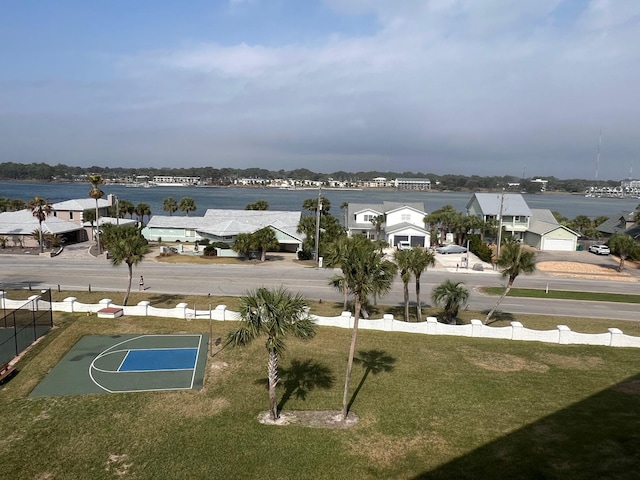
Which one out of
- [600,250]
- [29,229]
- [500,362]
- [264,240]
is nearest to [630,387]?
[500,362]

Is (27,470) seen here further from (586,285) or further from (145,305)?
(586,285)

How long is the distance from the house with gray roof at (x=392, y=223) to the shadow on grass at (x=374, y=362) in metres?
38.8

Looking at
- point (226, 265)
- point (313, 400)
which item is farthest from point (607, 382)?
point (226, 265)

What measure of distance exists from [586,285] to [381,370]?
2908 cm

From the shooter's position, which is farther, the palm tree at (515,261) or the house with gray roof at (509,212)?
the house with gray roof at (509,212)

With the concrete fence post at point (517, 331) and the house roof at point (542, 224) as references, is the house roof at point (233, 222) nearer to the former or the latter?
the concrete fence post at point (517, 331)

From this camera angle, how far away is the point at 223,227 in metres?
57.1

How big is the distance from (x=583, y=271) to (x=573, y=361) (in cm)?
2936

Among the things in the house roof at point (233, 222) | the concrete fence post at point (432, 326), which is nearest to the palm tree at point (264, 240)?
the house roof at point (233, 222)

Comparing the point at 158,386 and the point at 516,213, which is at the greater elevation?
the point at 516,213

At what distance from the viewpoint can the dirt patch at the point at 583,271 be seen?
4438 cm

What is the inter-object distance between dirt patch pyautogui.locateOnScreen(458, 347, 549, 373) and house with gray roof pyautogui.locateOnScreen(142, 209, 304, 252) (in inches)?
1327

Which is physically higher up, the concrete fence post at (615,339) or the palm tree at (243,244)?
the palm tree at (243,244)

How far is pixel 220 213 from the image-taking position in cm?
6512
